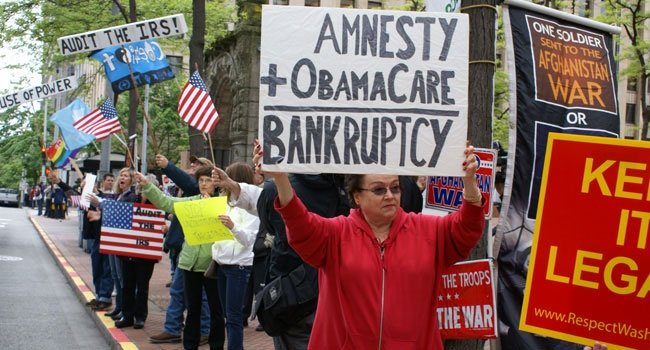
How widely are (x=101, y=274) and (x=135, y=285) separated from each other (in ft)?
6.35

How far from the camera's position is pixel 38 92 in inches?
650

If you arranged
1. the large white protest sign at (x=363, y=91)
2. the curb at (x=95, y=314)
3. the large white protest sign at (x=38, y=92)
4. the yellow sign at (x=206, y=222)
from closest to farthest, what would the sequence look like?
the large white protest sign at (x=363, y=91) < the yellow sign at (x=206, y=222) < the curb at (x=95, y=314) < the large white protest sign at (x=38, y=92)

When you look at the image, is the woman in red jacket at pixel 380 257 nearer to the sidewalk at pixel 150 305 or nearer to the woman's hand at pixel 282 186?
the woman's hand at pixel 282 186

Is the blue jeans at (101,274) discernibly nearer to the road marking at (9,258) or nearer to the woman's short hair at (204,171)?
the woman's short hair at (204,171)

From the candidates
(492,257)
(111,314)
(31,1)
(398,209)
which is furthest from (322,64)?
(31,1)

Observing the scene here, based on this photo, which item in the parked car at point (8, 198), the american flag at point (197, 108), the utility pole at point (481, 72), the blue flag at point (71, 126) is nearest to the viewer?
the utility pole at point (481, 72)

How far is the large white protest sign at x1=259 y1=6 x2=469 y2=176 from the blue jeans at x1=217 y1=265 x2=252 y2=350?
3.63 meters

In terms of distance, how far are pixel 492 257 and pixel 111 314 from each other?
23.5 feet

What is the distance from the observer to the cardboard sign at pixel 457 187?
15.7 ft

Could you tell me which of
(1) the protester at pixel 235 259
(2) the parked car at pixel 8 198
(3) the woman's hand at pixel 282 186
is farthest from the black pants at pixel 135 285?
(2) the parked car at pixel 8 198

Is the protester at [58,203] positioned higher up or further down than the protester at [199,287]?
further down

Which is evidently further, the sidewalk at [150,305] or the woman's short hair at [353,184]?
the sidewalk at [150,305]

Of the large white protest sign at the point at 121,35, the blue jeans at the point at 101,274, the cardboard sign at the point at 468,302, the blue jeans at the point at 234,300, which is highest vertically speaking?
the large white protest sign at the point at 121,35

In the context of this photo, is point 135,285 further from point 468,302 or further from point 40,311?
point 468,302
